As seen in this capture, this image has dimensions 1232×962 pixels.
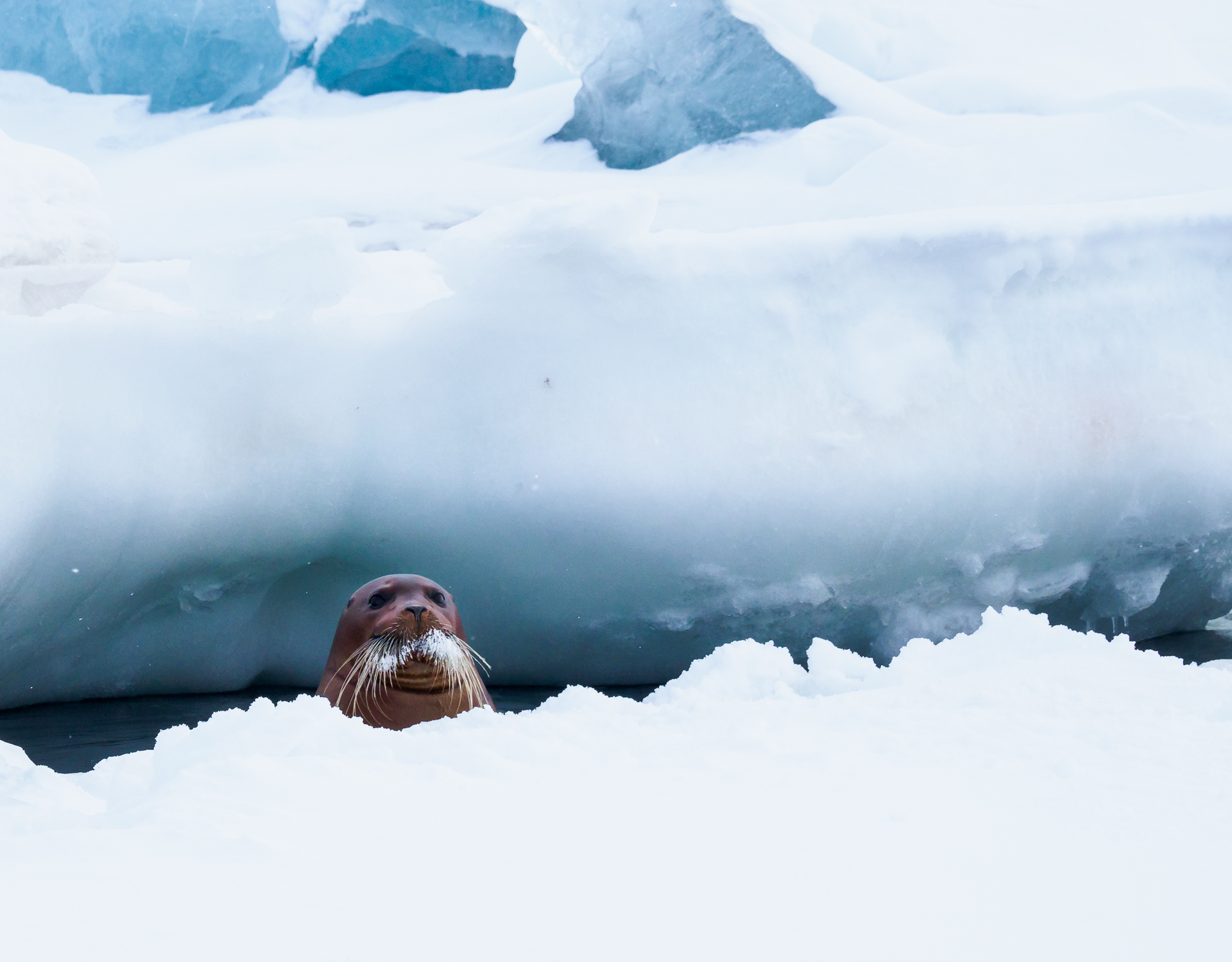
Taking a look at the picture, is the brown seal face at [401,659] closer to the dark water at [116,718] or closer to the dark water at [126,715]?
the dark water at [116,718]

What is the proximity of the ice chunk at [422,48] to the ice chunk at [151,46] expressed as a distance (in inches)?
20.8

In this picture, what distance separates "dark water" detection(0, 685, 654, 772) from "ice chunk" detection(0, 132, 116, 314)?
979 mm

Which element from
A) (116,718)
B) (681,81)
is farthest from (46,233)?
(681,81)

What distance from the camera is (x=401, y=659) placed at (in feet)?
8.17

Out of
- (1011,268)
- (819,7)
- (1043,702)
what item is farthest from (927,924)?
(819,7)

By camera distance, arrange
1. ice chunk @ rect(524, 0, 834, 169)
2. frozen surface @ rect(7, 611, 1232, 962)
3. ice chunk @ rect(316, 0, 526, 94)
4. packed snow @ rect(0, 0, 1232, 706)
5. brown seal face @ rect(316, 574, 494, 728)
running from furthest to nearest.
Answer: ice chunk @ rect(316, 0, 526, 94) < ice chunk @ rect(524, 0, 834, 169) < packed snow @ rect(0, 0, 1232, 706) < brown seal face @ rect(316, 574, 494, 728) < frozen surface @ rect(7, 611, 1232, 962)

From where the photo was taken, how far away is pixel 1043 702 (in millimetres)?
1688

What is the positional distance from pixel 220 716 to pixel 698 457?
5.41ft

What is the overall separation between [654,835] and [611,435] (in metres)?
1.77

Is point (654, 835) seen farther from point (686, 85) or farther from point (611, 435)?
point (686, 85)

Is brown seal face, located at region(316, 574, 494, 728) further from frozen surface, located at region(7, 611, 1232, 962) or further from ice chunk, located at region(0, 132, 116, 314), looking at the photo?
ice chunk, located at region(0, 132, 116, 314)

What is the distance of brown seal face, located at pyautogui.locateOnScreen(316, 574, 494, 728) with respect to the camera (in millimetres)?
2486

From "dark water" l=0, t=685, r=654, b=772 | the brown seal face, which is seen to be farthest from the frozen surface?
"dark water" l=0, t=685, r=654, b=772

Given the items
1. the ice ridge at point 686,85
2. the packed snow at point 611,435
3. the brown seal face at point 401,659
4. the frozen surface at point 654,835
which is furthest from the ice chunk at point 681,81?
the frozen surface at point 654,835
